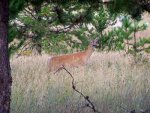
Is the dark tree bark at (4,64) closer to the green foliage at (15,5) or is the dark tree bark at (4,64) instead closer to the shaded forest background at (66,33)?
the green foliage at (15,5)

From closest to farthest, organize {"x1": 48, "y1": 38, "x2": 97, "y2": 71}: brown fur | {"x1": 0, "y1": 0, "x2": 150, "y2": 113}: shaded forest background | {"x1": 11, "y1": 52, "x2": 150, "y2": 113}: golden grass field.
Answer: {"x1": 11, "y1": 52, "x2": 150, "y2": 113}: golden grass field → {"x1": 48, "y1": 38, "x2": 97, "y2": 71}: brown fur → {"x1": 0, "y1": 0, "x2": 150, "y2": 113}: shaded forest background

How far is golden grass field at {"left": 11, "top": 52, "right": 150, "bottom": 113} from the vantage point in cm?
599

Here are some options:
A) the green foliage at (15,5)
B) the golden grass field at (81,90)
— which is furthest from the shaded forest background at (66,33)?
the green foliage at (15,5)

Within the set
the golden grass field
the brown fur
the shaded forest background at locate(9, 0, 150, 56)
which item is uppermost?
the shaded forest background at locate(9, 0, 150, 56)

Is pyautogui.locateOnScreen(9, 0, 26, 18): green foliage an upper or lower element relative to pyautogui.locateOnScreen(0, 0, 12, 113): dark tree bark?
upper

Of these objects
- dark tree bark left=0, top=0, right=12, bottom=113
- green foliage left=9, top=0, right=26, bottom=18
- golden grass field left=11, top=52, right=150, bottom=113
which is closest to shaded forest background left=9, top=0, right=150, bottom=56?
golden grass field left=11, top=52, right=150, bottom=113

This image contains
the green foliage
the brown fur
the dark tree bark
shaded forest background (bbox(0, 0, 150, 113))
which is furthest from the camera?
shaded forest background (bbox(0, 0, 150, 113))

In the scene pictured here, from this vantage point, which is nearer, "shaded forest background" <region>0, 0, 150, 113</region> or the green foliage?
the green foliage

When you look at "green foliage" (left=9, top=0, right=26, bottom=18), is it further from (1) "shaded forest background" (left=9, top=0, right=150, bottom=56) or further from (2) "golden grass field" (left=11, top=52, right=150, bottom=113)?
(1) "shaded forest background" (left=9, top=0, right=150, bottom=56)

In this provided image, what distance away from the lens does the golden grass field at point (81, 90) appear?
19.6ft

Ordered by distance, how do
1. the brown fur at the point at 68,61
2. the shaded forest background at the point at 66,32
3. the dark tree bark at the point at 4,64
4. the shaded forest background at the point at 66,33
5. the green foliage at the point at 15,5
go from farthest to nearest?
1. the shaded forest background at the point at 66,33
2. the shaded forest background at the point at 66,32
3. the brown fur at the point at 68,61
4. the green foliage at the point at 15,5
5. the dark tree bark at the point at 4,64

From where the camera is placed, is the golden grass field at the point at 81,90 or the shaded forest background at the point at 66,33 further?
the shaded forest background at the point at 66,33

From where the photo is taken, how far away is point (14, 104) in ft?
19.9

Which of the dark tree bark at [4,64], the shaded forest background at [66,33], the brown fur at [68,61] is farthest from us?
the shaded forest background at [66,33]
